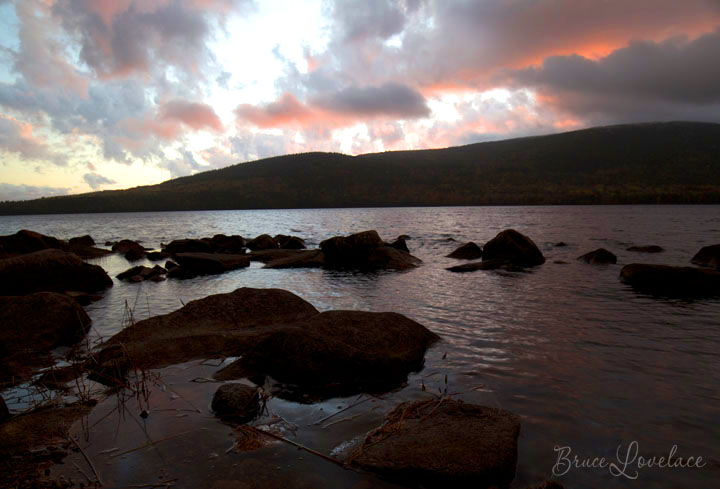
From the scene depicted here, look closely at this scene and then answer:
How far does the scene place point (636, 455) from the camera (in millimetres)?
4457

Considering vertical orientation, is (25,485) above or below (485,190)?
below

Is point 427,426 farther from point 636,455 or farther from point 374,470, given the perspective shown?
point 636,455

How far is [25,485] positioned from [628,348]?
359 inches

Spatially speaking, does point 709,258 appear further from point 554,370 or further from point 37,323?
point 37,323

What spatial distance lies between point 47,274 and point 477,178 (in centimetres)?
15616

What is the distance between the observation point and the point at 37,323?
344 inches

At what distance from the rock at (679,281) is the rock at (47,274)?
19452 mm

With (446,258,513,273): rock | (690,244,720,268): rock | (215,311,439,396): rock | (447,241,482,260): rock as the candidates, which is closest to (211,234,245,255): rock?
(447,241,482,260): rock

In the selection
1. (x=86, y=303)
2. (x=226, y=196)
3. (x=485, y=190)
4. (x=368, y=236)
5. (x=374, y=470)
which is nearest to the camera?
(x=374, y=470)

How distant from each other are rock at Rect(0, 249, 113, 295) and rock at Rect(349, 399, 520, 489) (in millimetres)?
14067

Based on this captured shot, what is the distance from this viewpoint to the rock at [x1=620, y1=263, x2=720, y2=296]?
13.0 meters

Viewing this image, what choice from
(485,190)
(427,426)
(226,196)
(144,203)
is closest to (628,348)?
(427,426)

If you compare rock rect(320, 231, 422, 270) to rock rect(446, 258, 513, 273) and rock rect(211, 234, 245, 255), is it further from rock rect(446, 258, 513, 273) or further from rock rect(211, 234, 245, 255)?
rock rect(211, 234, 245, 255)

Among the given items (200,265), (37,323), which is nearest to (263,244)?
(200,265)
